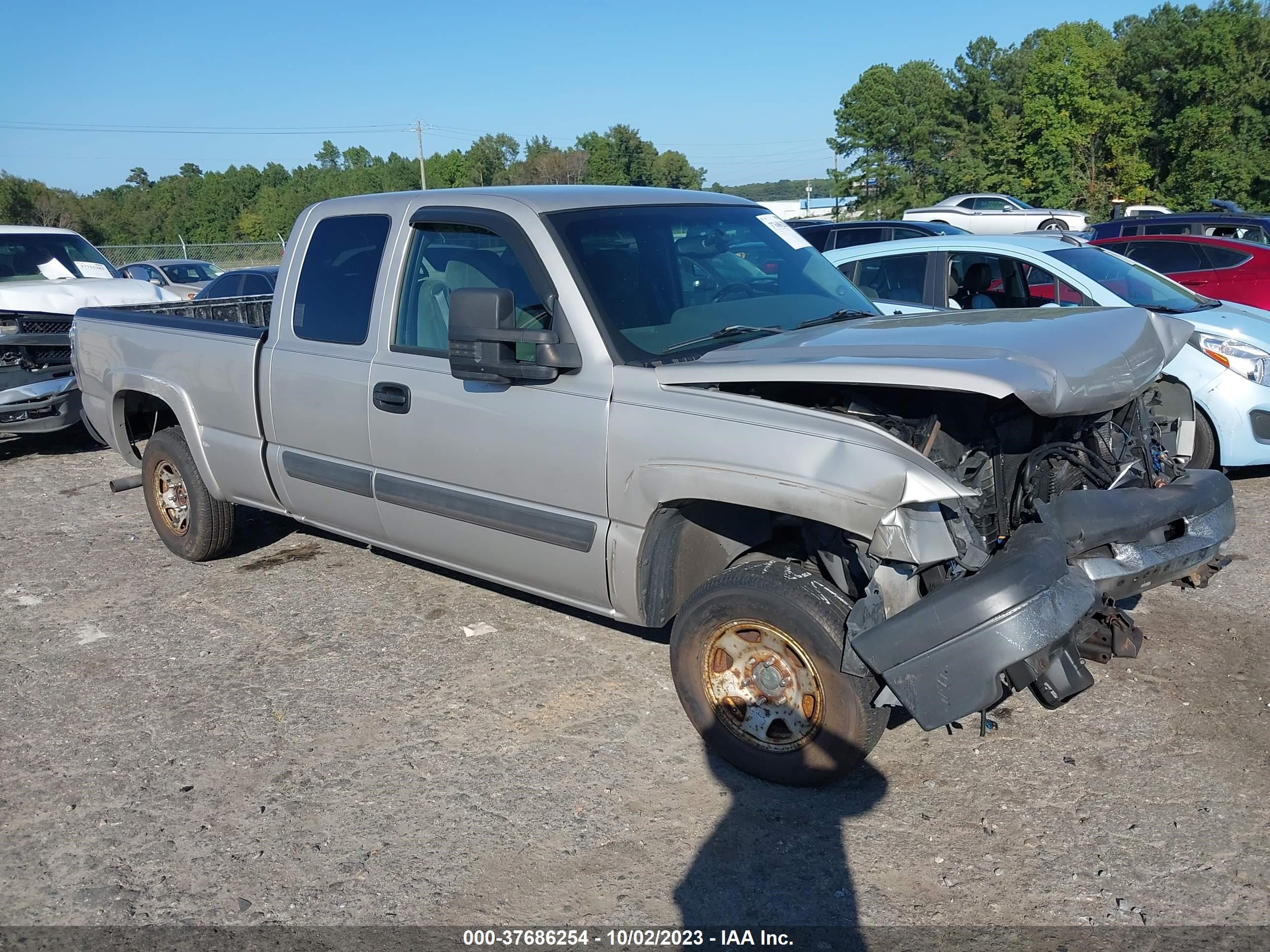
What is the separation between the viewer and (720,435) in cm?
360

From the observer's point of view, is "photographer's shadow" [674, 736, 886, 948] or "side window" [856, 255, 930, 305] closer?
"photographer's shadow" [674, 736, 886, 948]

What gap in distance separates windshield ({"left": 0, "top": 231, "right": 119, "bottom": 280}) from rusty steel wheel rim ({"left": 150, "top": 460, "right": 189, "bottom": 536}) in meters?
6.13

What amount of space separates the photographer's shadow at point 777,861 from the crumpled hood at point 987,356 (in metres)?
1.46

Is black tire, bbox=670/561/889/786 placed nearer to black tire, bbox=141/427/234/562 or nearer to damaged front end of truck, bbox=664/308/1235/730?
damaged front end of truck, bbox=664/308/1235/730

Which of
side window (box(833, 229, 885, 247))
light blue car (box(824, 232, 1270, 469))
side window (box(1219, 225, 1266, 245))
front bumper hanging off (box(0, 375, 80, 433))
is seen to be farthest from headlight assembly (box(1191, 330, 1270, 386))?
side window (box(1219, 225, 1266, 245))

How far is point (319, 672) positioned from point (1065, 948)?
3.35 metres

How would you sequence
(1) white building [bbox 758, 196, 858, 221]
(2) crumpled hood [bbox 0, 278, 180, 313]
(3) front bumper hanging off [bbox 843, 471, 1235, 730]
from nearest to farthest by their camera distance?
(3) front bumper hanging off [bbox 843, 471, 1235, 730] → (2) crumpled hood [bbox 0, 278, 180, 313] → (1) white building [bbox 758, 196, 858, 221]

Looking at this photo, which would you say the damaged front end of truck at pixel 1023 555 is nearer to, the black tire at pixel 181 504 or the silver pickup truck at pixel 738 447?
the silver pickup truck at pixel 738 447

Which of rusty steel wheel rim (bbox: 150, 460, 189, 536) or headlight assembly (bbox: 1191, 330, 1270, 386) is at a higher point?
headlight assembly (bbox: 1191, 330, 1270, 386)

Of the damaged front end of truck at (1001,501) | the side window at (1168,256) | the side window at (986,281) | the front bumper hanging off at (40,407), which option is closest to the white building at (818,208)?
the side window at (1168,256)

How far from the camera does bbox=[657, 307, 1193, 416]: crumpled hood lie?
3189 mm

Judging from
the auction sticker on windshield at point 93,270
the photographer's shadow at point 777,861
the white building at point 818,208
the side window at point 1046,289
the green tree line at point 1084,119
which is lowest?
the photographer's shadow at point 777,861

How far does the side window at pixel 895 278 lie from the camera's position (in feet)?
27.9

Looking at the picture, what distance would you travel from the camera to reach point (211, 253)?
38906mm
